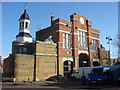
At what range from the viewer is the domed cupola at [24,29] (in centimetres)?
3712

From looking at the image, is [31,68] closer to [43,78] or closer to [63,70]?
[43,78]

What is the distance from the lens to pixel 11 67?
31.6 m

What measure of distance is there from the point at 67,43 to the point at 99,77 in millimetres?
16511

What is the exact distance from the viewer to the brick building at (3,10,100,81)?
31.5 m

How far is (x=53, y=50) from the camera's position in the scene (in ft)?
114

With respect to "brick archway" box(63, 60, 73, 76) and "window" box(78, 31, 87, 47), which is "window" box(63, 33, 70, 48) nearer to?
"window" box(78, 31, 87, 47)

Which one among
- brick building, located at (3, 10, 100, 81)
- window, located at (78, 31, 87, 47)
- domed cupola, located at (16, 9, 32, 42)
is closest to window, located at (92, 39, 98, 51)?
brick building, located at (3, 10, 100, 81)

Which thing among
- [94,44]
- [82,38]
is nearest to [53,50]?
[82,38]

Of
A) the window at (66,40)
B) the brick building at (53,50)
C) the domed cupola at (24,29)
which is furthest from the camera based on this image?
the domed cupola at (24,29)

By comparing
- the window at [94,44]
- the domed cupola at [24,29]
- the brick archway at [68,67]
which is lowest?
the brick archway at [68,67]

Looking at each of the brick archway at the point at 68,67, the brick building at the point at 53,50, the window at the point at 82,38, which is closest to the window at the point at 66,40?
the brick building at the point at 53,50

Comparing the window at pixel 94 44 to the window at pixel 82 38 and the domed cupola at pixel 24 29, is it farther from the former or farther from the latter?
the domed cupola at pixel 24 29

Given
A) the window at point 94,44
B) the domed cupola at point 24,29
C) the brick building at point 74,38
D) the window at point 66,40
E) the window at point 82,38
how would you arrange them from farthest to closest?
the window at point 94,44, the window at point 82,38, the domed cupola at point 24,29, the window at point 66,40, the brick building at point 74,38

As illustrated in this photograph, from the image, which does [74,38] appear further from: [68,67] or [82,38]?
[68,67]
